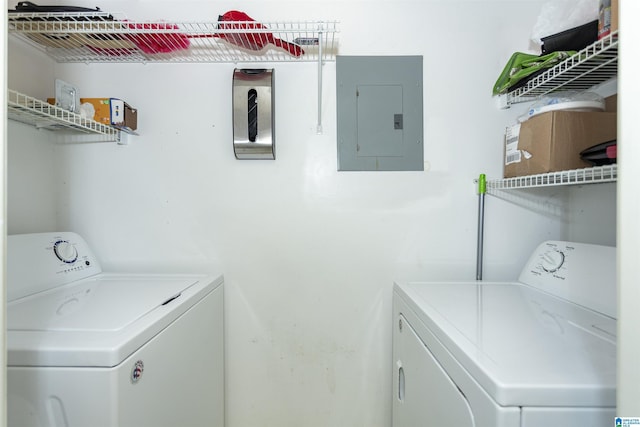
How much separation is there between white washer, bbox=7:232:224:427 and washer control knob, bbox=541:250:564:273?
1.42 metres

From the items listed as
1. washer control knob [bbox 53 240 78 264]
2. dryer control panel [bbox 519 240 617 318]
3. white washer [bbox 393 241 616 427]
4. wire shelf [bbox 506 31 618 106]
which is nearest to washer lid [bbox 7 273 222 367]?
washer control knob [bbox 53 240 78 264]

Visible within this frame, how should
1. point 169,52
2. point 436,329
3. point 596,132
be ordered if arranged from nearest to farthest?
point 436,329 < point 596,132 < point 169,52

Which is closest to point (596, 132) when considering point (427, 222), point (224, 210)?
point (427, 222)

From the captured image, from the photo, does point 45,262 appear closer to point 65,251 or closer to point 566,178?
point 65,251

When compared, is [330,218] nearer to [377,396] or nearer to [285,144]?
[285,144]

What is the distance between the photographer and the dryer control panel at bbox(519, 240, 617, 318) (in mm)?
1025

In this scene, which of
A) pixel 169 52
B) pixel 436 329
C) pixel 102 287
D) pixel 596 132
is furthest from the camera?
pixel 169 52

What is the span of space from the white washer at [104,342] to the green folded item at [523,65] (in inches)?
60.3

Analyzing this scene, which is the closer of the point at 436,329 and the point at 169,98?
the point at 436,329

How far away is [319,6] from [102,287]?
5.13ft

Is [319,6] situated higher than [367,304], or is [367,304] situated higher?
[319,6]

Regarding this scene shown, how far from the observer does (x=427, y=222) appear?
4.90 ft

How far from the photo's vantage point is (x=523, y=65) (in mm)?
1230

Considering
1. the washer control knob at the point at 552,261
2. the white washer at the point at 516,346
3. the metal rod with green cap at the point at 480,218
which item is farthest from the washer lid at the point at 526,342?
the metal rod with green cap at the point at 480,218
